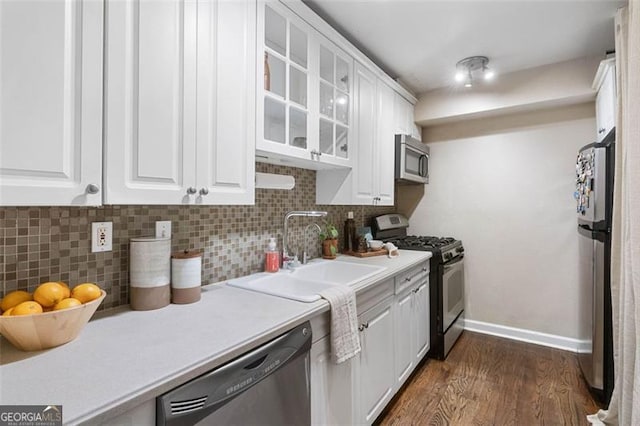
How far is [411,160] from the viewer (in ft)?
9.66

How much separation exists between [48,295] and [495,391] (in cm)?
260

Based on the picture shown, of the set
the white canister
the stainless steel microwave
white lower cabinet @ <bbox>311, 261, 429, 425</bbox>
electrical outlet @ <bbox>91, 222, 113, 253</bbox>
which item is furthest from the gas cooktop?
electrical outlet @ <bbox>91, 222, 113, 253</bbox>

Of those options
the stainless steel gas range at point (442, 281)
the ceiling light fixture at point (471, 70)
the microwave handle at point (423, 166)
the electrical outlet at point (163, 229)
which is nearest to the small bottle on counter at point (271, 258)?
the electrical outlet at point (163, 229)

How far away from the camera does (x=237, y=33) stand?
130 cm

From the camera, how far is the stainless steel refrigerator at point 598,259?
6.14 feet

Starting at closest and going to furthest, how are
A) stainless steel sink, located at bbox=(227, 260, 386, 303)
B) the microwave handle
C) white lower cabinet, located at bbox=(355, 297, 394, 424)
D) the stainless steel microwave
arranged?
stainless steel sink, located at bbox=(227, 260, 386, 303) → white lower cabinet, located at bbox=(355, 297, 394, 424) → the stainless steel microwave → the microwave handle

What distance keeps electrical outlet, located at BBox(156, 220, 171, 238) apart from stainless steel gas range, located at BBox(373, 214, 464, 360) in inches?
78.4

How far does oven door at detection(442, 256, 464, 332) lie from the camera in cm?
258

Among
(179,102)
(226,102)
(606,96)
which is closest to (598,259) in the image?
(606,96)

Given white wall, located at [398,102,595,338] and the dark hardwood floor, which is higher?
white wall, located at [398,102,595,338]

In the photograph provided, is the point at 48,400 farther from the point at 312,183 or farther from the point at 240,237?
the point at 312,183

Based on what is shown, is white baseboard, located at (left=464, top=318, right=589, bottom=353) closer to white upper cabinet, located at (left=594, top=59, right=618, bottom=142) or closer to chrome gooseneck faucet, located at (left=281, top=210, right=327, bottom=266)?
white upper cabinet, located at (left=594, top=59, right=618, bottom=142)

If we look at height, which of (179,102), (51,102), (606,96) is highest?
(606,96)

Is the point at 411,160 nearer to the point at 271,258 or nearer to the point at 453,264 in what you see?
the point at 453,264
